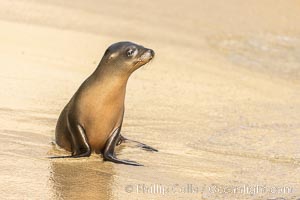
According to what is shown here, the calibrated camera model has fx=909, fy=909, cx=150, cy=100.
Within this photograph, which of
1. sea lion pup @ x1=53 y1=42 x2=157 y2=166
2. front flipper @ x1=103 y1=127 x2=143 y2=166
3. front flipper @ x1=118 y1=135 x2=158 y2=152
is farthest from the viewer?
front flipper @ x1=118 y1=135 x2=158 y2=152

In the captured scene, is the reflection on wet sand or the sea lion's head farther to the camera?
the sea lion's head

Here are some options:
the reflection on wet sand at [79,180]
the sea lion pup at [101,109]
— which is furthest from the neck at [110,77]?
the reflection on wet sand at [79,180]

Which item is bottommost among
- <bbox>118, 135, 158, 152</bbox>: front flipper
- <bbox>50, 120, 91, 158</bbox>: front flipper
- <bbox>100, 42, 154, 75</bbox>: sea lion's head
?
<bbox>118, 135, 158, 152</bbox>: front flipper

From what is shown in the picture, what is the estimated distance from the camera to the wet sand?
16.0 ft

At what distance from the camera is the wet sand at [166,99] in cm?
486

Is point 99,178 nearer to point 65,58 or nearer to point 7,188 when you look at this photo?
point 7,188

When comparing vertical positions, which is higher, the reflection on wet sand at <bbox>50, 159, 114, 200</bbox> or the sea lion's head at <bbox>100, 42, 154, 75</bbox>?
the sea lion's head at <bbox>100, 42, 154, 75</bbox>

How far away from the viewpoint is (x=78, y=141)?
17.7 feet

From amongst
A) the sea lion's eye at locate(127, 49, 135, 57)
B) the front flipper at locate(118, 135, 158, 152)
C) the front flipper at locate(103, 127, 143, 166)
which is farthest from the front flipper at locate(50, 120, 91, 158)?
the sea lion's eye at locate(127, 49, 135, 57)

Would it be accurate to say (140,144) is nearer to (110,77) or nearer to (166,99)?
(110,77)

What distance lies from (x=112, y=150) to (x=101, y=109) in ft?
0.87

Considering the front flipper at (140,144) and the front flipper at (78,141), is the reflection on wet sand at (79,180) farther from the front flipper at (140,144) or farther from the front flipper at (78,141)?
the front flipper at (140,144)

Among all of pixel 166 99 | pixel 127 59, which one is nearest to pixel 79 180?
pixel 127 59

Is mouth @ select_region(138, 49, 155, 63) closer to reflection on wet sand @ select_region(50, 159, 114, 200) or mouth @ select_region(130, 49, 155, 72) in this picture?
mouth @ select_region(130, 49, 155, 72)
